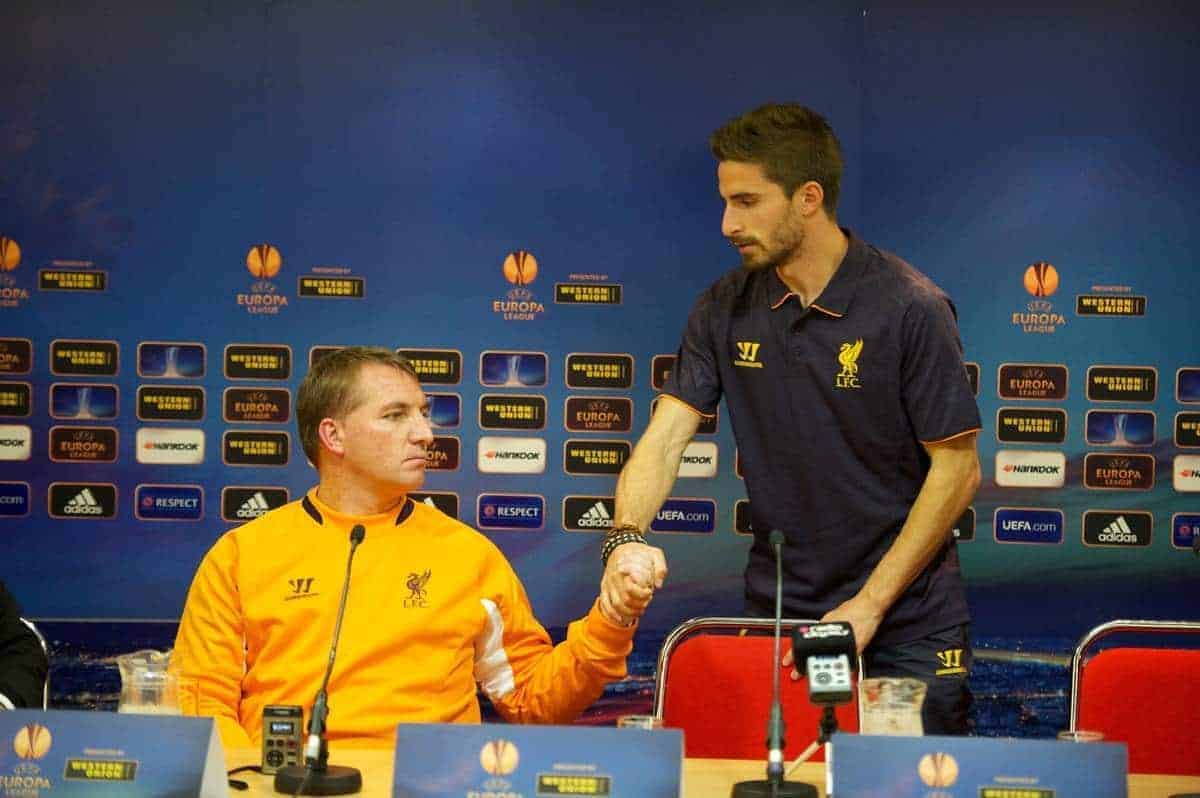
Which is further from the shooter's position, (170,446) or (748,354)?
(170,446)

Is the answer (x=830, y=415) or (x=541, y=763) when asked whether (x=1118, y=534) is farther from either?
(x=541, y=763)

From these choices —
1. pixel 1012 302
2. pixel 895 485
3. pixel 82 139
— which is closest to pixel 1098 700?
pixel 895 485

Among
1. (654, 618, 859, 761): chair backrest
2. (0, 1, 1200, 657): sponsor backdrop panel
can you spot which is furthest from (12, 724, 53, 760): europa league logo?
(0, 1, 1200, 657): sponsor backdrop panel

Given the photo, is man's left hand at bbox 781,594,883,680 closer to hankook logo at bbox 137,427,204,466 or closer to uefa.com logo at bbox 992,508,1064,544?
uefa.com logo at bbox 992,508,1064,544

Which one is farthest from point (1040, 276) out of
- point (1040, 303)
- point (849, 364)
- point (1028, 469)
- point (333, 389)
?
point (333, 389)

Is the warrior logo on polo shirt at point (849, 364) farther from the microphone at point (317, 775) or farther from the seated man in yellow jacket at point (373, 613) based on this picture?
the microphone at point (317, 775)

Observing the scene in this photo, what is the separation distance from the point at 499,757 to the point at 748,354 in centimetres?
160

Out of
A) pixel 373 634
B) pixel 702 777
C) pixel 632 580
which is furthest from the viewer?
pixel 373 634

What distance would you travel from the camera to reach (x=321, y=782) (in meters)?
2.21

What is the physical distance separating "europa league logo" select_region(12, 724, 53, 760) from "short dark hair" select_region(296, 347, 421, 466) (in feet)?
3.50

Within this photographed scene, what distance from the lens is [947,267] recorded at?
4.75m

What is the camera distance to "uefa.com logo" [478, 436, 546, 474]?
4793 millimetres

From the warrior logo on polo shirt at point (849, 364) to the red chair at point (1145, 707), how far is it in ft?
2.56

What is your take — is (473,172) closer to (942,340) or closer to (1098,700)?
(942,340)
